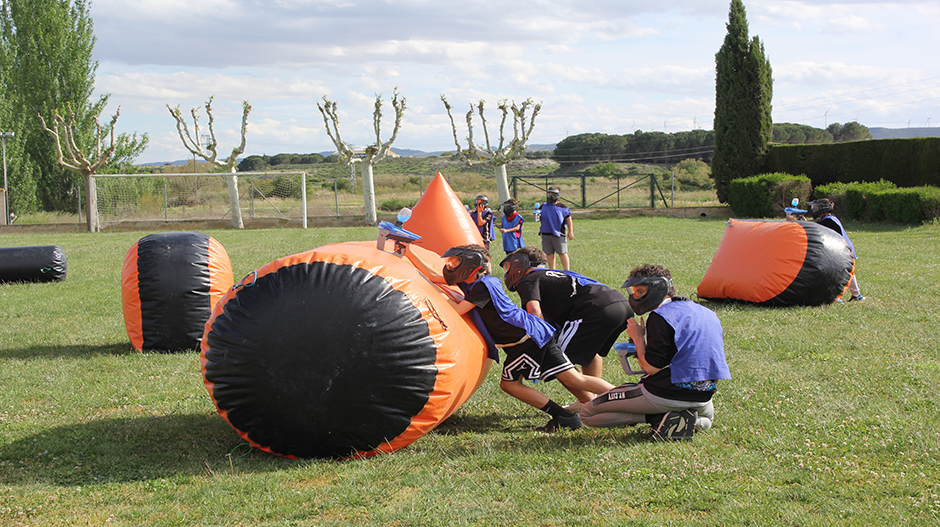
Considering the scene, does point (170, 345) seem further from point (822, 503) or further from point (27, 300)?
point (822, 503)

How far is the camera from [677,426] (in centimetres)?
470

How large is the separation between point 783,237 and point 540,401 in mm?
5628

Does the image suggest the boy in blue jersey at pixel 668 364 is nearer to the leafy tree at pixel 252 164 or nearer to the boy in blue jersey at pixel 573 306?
the boy in blue jersey at pixel 573 306

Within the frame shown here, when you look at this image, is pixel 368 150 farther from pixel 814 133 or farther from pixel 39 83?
pixel 814 133

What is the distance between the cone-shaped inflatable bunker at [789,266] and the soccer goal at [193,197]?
22.8 meters

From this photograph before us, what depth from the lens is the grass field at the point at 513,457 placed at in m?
3.75

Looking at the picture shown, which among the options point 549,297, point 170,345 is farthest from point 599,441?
point 170,345

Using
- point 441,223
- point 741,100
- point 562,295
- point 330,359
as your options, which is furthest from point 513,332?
point 741,100

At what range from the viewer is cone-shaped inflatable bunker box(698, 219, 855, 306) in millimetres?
9039

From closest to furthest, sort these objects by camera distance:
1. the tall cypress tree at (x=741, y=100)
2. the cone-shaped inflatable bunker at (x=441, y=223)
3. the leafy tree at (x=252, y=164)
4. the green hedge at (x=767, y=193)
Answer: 1. the cone-shaped inflatable bunker at (x=441, y=223)
2. the green hedge at (x=767, y=193)
3. the tall cypress tree at (x=741, y=100)
4. the leafy tree at (x=252, y=164)

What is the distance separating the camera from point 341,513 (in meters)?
3.79

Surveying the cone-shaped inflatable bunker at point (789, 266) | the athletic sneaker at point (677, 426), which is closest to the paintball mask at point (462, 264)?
the athletic sneaker at point (677, 426)

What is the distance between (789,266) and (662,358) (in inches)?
212

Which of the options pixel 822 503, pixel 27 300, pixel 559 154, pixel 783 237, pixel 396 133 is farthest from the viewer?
pixel 559 154
